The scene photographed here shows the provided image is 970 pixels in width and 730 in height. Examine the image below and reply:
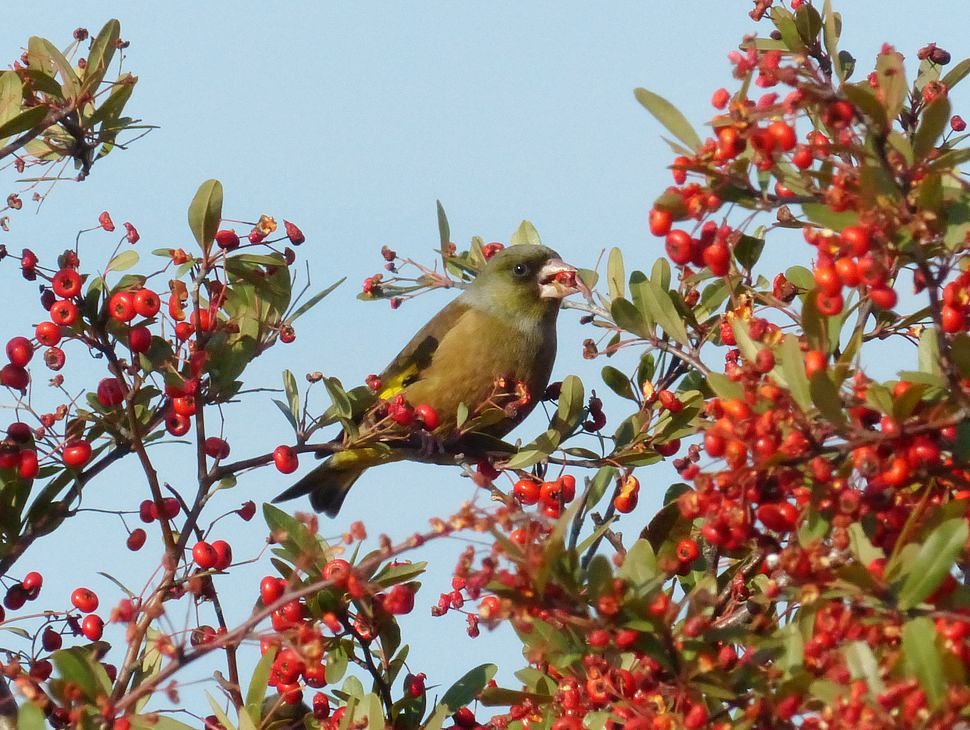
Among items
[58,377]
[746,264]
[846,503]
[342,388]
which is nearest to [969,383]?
[846,503]

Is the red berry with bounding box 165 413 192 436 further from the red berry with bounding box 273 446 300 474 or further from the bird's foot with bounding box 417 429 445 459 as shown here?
the bird's foot with bounding box 417 429 445 459

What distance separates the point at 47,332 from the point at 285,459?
27.4 inches

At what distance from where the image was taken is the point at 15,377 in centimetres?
346

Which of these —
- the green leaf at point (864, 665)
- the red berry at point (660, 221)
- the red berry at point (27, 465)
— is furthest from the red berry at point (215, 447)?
the green leaf at point (864, 665)

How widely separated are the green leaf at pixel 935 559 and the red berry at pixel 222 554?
1.82 meters

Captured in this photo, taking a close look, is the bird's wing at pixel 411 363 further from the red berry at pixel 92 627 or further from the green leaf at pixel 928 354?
the green leaf at pixel 928 354

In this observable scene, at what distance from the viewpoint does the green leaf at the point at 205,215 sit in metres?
3.51

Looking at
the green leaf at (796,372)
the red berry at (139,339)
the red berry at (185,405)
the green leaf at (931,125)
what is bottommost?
the green leaf at (796,372)

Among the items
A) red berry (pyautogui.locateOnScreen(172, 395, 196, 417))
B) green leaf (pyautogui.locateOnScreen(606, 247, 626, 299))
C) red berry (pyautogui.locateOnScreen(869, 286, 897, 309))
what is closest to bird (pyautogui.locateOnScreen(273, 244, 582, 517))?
green leaf (pyautogui.locateOnScreen(606, 247, 626, 299))

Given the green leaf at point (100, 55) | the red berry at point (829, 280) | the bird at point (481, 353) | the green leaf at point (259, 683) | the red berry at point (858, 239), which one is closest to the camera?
the red berry at point (858, 239)

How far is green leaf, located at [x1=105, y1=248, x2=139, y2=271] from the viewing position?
11.8 feet

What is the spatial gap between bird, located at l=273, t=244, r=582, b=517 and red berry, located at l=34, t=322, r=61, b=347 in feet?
7.22

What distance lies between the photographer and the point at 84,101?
3516 millimetres

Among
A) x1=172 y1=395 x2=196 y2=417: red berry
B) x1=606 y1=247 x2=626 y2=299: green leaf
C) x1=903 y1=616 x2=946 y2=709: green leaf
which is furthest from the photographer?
x1=606 y1=247 x2=626 y2=299: green leaf
